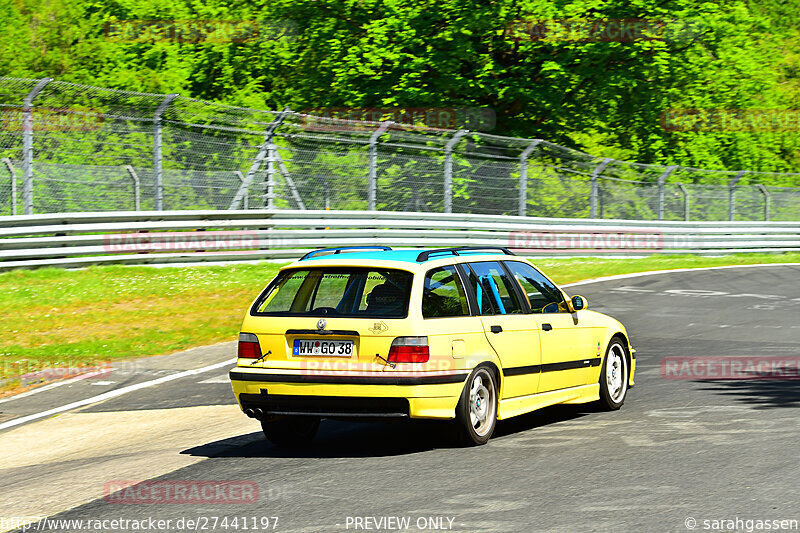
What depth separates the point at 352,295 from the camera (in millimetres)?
8258

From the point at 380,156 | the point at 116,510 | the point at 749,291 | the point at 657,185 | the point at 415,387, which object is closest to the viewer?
the point at 116,510

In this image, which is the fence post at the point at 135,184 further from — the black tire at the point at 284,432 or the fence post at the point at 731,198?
the fence post at the point at 731,198

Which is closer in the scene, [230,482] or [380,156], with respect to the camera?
[230,482]

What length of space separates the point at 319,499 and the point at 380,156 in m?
17.4

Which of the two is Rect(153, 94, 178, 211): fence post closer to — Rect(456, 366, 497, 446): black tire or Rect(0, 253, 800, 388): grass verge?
Rect(0, 253, 800, 388): grass verge

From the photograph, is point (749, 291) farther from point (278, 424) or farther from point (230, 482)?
point (230, 482)

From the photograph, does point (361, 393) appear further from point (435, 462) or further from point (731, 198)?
point (731, 198)

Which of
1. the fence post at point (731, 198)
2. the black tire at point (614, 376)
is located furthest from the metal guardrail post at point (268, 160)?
the fence post at point (731, 198)

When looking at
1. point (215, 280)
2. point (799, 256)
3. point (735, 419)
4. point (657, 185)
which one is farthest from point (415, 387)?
point (799, 256)

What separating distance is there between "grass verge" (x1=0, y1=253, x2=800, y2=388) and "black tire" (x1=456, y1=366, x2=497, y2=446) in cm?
576

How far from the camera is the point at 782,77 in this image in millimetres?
57250

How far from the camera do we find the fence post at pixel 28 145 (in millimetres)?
17625

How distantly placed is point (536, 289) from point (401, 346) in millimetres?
2057

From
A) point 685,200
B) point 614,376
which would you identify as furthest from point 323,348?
point 685,200
